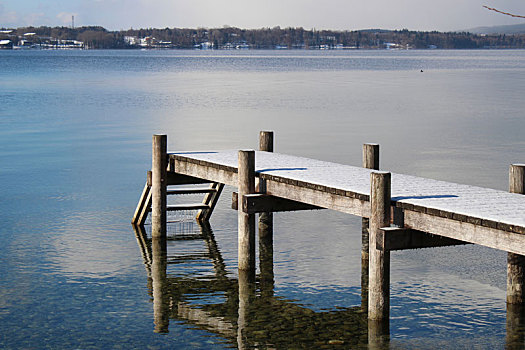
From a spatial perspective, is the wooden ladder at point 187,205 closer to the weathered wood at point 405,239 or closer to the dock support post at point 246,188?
the dock support post at point 246,188

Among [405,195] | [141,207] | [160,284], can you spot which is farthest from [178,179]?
[405,195]

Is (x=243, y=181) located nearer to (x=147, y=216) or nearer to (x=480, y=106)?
(x=147, y=216)

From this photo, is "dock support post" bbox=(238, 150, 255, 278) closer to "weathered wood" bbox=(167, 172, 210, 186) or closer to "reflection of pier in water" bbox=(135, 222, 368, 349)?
"reflection of pier in water" bbox=(135, 222, 368, 349)

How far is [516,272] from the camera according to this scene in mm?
12109

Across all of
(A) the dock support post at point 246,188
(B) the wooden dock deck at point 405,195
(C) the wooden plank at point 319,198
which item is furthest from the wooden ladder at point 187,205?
(C) the wooden plank at point 319,198

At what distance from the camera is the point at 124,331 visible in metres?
11.8

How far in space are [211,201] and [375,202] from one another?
739 centimetres

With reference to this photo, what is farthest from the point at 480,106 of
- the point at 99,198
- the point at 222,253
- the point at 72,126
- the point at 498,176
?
the point at 222,253

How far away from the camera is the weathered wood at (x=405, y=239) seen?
10.9 metres

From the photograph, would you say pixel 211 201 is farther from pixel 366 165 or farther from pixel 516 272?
pixel 516 272

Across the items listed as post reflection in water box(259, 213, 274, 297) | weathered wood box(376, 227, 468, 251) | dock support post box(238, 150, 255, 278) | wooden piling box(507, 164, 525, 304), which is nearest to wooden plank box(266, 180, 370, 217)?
dock support post box(238, 150, 255, 278)

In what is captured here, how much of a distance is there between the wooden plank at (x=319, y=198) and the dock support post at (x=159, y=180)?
3.09 meters

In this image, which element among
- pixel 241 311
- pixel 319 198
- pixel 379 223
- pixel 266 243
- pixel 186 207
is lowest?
pixel 241 311

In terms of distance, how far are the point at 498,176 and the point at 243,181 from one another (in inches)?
451
